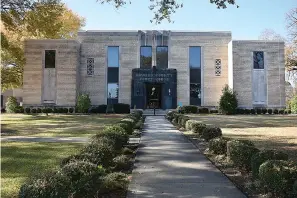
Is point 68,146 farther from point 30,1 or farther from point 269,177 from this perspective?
point 30,1

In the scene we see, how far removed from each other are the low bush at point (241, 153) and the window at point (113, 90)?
35676mm

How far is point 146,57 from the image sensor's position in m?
44.6

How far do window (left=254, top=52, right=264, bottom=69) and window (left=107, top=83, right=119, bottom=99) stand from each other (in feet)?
59.9

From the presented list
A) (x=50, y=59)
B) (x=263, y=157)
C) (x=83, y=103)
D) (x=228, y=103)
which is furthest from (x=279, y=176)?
(x=50, y=59)

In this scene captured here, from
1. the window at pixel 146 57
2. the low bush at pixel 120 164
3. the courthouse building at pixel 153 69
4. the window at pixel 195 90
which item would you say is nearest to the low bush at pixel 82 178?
the low bush at pixel 120 164

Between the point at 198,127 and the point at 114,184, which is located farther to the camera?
the point at 198,127

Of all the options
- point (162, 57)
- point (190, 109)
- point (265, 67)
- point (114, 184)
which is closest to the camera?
point (114, 184)

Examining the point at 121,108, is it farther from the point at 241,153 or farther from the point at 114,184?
the point at 114,184

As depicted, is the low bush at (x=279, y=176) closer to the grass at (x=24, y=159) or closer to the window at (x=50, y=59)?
the grass at (x=24, y=159)

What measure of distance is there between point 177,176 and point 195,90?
36956mm

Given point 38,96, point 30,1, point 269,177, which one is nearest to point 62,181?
point 269,177

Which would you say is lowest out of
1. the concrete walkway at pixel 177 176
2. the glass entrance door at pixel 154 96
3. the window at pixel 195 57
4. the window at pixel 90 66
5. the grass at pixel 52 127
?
the concrete walkway at pixel 177 176

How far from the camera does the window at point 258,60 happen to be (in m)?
43.3

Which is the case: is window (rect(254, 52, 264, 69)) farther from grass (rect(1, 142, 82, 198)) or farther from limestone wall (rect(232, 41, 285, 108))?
grass (rect(1, 142, 82, 198))
